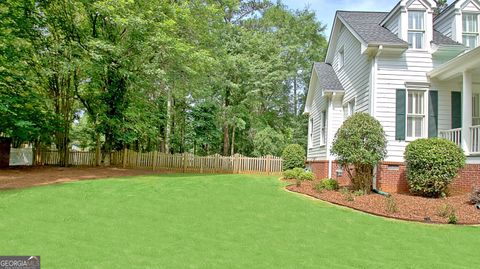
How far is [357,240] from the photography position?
6.48 meters

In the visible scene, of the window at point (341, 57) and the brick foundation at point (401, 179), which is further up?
the window at point (341, 57)

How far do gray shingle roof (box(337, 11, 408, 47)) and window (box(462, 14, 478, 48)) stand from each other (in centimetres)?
273

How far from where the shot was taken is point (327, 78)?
1636 cm

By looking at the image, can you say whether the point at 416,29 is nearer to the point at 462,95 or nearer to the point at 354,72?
the point at 354,72

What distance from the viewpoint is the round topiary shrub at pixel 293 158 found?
1972 cm

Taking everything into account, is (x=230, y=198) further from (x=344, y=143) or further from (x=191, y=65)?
(x=191, y=65)

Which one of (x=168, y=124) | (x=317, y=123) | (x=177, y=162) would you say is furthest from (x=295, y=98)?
(x=177, y=162)

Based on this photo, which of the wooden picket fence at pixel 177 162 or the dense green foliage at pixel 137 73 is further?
the wooden picket fence at pixel 177 162

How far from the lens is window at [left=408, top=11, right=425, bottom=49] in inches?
485

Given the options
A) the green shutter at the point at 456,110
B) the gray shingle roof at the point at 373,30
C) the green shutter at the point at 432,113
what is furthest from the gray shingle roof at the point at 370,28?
the green shutter at the point at 456,110

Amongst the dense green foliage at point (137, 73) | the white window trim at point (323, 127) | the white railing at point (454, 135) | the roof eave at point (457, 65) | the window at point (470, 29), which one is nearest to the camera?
the roof eave at point (457, 65)

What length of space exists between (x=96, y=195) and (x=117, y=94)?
10.3m

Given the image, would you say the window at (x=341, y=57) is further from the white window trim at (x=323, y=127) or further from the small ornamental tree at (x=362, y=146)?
the small ornamental tree at (x=362, y=146)

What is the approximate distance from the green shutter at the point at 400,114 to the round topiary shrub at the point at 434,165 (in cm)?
126
